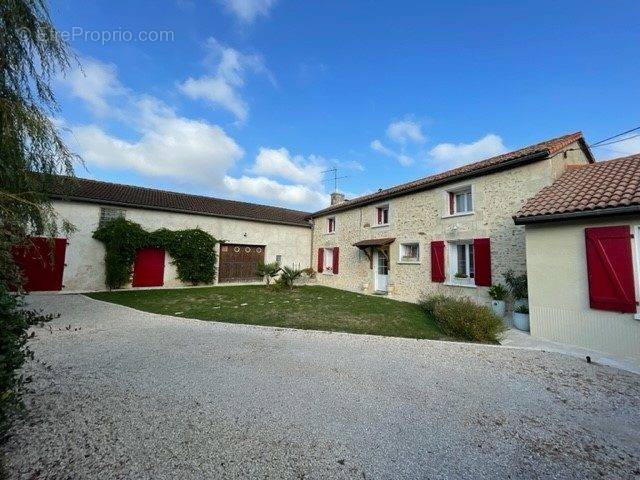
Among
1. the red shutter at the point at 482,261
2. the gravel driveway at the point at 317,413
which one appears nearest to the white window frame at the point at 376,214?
the red shutter at the point at 482,261

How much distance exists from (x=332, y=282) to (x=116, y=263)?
34.4 ft

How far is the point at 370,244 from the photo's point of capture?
1323 cm

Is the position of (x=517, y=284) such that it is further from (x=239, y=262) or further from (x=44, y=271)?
(x=44, y=271)

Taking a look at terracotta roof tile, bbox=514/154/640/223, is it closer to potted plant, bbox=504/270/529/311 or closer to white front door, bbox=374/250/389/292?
potted plant, bbox=504/270/529/311

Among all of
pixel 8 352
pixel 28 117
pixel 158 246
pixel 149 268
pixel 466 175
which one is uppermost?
pixel 466 175

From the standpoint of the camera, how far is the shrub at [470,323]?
6.49 metres

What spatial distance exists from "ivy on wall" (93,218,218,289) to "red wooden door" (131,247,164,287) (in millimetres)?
311

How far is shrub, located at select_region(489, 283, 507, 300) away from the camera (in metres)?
8.45

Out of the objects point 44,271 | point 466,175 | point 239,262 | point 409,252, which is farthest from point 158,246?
point 466,175

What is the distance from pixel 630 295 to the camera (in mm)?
5461

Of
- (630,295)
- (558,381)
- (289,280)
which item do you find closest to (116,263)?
(289,280)

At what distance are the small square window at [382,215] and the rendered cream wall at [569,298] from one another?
7.28 metres

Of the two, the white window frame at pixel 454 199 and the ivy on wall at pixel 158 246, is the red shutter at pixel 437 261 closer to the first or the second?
the white window frame at pixel 454 199

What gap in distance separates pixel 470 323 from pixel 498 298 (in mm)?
2622
